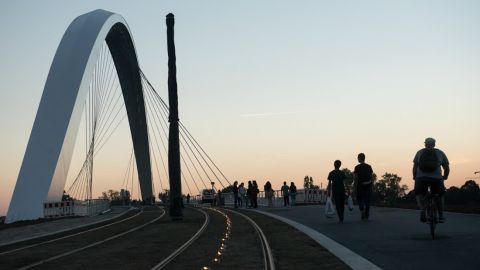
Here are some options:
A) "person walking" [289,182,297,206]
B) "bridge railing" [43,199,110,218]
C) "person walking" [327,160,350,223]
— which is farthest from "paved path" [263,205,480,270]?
"person walking" [289,182,297,206]

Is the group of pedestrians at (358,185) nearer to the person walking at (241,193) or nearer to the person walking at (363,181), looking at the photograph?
the person walking at (363,181)

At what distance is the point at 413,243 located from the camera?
34.2 ft

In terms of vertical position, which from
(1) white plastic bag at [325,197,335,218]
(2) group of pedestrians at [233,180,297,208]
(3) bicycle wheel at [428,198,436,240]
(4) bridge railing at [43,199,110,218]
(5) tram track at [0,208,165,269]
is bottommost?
(5) tram track at [0,208,165,269]

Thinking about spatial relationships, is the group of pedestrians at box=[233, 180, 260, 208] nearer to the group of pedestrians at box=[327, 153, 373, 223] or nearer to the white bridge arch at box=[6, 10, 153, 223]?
A: the white bridge arch at box=[6, 10, 153, 223]

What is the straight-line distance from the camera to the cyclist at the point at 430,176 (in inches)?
449

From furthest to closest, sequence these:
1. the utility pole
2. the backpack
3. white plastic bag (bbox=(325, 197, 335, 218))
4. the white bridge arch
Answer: the white bridge arch < the utility pole < white plastic bag (bbox=(325, 197, 335, 218)) < the backpack

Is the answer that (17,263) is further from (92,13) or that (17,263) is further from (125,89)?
(125,89)

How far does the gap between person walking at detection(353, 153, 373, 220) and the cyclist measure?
18.1ft

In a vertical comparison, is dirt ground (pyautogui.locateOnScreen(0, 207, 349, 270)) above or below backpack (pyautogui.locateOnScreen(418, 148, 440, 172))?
below

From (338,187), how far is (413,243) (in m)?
6.84

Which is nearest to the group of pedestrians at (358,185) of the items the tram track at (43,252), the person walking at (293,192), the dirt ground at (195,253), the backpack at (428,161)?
the dirt ground at (195,253)

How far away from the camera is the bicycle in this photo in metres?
10.9

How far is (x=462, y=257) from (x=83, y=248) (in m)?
7.05

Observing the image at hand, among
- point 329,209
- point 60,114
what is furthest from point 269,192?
point 329,209
